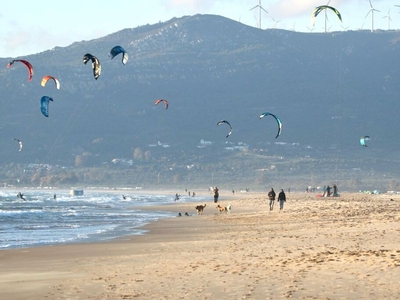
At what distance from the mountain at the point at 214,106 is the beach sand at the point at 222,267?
322 ft

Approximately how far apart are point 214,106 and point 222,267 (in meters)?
151

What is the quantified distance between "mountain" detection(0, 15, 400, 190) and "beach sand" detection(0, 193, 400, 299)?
98060 mm

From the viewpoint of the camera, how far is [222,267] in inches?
528

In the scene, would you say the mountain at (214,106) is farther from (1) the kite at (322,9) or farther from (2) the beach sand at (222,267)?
(2) the beach sand at (222,267)

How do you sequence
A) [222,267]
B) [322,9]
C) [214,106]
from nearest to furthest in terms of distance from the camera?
[222,267] → [322,9] → [214,106]

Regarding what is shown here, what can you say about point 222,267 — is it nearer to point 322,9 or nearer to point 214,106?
point 322,9

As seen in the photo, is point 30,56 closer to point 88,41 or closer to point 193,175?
point 88,41

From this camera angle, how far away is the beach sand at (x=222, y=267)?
11.2m

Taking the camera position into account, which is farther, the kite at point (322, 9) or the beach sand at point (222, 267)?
the kite at point (322, 9)

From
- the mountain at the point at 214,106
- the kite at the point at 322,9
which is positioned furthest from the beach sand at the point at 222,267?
the mountain at the point at 214,106

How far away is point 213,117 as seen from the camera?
160 metres

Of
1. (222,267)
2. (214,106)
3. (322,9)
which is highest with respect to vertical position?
(214,106)

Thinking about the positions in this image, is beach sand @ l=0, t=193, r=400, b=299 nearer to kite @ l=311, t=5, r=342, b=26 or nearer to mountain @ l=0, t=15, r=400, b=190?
kite @ l=311, t=5, r=342, b=26

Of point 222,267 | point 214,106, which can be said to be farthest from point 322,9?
point 214,106
